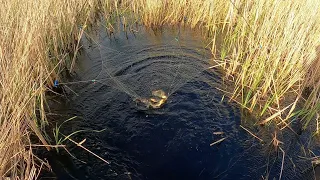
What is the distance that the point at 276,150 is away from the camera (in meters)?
3.47

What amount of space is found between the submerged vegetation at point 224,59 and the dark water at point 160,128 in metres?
0.35

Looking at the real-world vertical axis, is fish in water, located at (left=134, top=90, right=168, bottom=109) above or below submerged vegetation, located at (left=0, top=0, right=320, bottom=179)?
below

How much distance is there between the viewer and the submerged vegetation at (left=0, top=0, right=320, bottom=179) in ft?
8.91

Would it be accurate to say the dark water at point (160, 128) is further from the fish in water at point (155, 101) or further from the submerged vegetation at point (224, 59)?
the submerged vegetation at point (224, 59)

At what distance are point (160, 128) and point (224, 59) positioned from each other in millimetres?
2385

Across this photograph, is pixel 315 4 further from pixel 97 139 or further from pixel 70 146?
pixel 70 146

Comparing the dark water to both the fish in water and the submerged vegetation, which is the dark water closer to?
the fish in water

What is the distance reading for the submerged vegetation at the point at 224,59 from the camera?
272 cm

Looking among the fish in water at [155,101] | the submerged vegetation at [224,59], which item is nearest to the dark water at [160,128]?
the fish in water at [155,101]

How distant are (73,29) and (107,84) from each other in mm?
1821

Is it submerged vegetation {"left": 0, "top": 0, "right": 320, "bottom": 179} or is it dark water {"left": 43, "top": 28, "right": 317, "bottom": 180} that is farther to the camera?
dark water {"left": 43, "top": 28, "right": 317, "bottom": 180}

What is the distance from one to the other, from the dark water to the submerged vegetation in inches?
13.9

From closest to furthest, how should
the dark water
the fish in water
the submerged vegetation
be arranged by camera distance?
the submerged vegetation
the dark water
the fish in water

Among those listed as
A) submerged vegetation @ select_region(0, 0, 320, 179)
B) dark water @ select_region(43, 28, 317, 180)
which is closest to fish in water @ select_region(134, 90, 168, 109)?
dark water @ select_region(43, 28, 317, 180)
